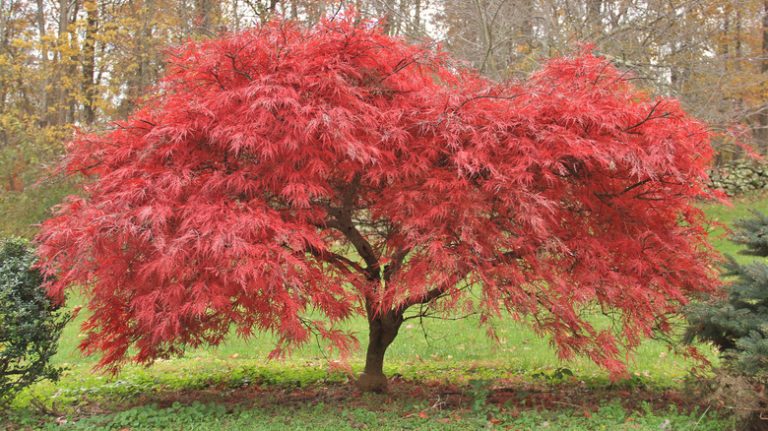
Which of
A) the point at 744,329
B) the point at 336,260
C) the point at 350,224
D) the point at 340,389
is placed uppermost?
the point at 350,224

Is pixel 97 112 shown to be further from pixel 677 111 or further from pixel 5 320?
pixel 677 111

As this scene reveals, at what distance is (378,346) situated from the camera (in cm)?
549

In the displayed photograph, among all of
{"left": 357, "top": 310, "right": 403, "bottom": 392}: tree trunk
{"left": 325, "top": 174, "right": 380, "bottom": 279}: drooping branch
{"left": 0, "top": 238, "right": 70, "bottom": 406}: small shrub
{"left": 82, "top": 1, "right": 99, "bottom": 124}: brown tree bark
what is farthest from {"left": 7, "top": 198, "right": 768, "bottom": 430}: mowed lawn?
{"left": 82, "top": 1, "right": 99, "bottom": 124}: brown tree bark

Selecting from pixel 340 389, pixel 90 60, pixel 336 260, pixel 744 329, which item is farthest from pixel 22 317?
pixel 90 60

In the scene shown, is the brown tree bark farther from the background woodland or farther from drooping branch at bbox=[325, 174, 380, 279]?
drooping branch at bbox=[325, 174, 380, 279]

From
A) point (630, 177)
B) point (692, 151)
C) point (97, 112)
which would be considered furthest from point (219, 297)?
point (97, 112)

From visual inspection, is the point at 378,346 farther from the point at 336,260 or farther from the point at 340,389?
the point at 336,260

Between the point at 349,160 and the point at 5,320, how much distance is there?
9.20ft

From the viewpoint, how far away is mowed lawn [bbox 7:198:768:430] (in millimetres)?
4672

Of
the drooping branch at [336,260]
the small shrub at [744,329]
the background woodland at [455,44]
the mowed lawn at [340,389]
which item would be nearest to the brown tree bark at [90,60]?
the background woodland at [455,44]

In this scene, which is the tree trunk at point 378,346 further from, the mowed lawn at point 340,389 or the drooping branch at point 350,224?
the drooping branch at point 350,224

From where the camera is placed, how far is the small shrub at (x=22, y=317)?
15.3 feet

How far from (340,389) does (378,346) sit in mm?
674

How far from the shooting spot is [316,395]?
223 inches
